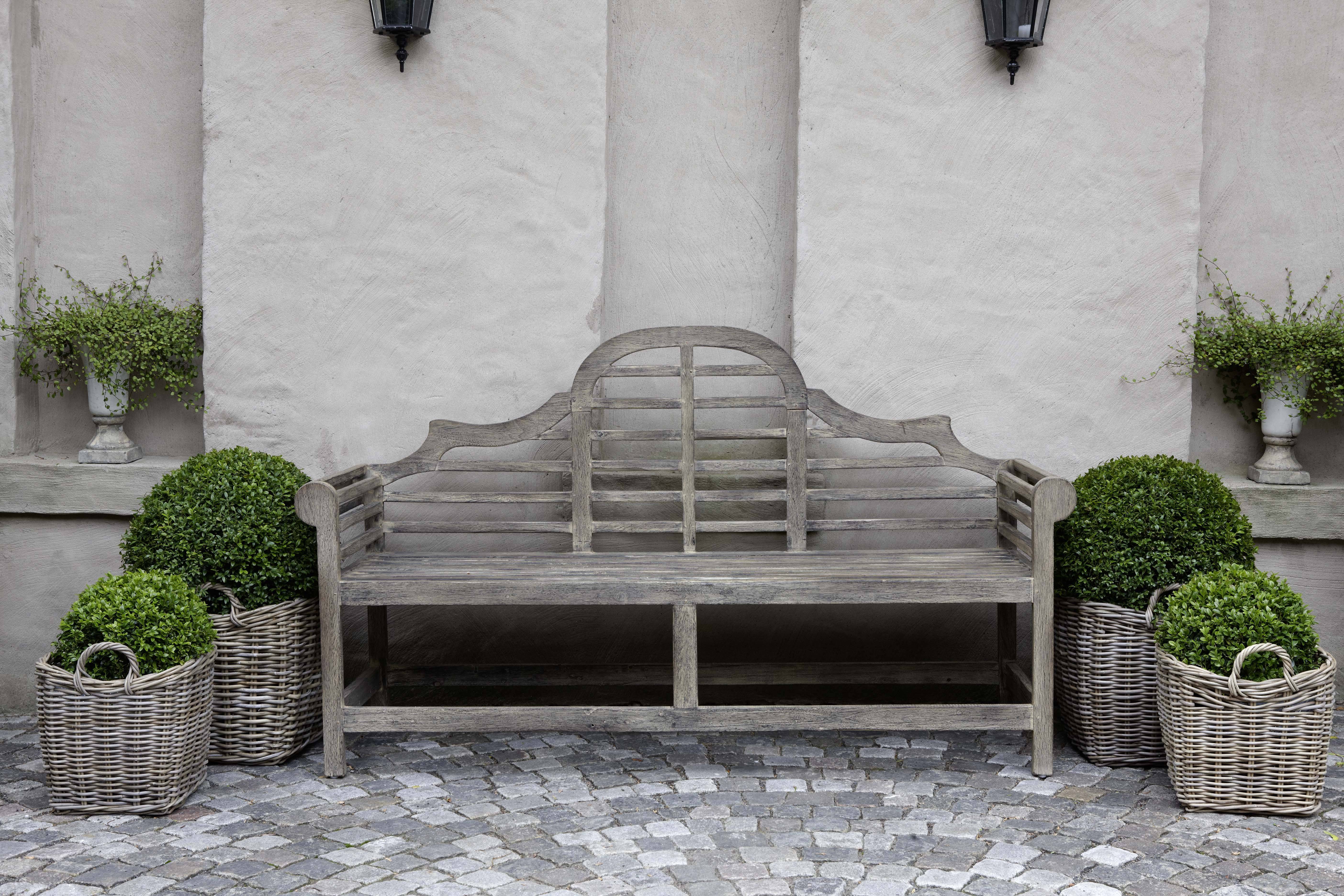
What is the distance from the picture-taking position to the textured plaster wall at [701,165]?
4.20 m

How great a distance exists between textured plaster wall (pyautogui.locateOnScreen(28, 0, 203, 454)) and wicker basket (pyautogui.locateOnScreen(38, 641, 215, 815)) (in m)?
1.71

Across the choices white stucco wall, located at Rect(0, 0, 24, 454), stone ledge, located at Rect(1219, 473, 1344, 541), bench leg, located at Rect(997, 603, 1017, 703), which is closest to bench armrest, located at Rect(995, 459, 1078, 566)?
bench leg, located at Rect(997, 603, 1017, 703)

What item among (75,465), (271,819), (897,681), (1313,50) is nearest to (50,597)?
(75,465)

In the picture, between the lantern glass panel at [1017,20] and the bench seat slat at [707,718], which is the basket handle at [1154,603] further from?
the lantern glass panel at [1017,20]

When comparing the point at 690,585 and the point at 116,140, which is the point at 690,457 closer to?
the point at 690,585

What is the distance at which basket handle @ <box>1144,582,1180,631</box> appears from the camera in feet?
11.1

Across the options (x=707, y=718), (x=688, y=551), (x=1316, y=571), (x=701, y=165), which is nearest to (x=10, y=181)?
(x=701, y=165)

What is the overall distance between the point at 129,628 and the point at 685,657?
151 cm

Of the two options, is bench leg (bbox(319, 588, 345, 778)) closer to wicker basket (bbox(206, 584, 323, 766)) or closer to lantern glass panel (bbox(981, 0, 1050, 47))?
wicker basket (bbox(206, 584, 323, 766))

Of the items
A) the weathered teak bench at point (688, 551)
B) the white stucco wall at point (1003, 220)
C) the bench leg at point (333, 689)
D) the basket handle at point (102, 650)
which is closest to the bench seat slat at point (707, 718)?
the weathered teak bench at point (688, 551)

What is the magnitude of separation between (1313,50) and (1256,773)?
2604 millimetres

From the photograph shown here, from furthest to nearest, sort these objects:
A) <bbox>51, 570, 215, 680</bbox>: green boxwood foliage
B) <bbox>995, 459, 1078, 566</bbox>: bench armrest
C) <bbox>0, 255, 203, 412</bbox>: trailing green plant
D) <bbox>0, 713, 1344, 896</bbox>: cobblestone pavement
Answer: <bbox>0, 255, 203, 412</bbox>: trailing green plant < <bbox>995, 459, 1078, 566</bbox>: bench armrest < <bbox>51, 570, 215, 680</bbox>: green boxwood foliage < <bbox>0, 713, 1344, 896</bbox>: cobblestone pavement

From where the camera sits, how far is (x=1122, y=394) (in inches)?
159

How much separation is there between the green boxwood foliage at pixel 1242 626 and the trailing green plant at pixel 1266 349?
42.1 inches
